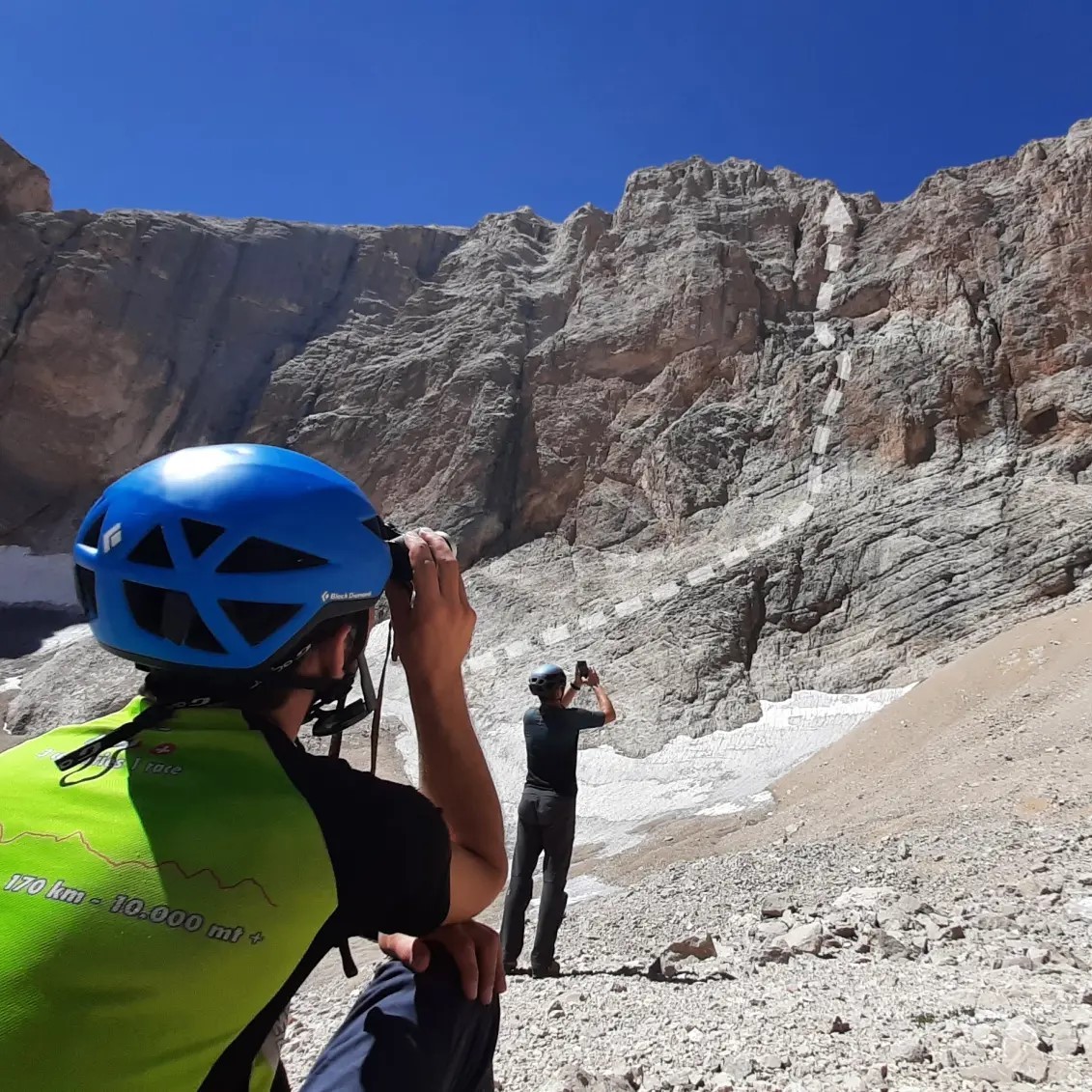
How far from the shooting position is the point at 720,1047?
326 centimetres

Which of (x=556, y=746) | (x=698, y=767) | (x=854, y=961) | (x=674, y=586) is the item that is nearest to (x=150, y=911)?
(x=854, y=961)

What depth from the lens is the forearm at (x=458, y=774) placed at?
5.74 ft

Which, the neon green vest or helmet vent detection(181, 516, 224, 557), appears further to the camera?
helmet vent detection(181, 516, 224, 557)

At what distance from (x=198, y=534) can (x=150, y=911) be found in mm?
786

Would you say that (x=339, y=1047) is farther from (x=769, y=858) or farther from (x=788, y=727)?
(x=788, y=727)

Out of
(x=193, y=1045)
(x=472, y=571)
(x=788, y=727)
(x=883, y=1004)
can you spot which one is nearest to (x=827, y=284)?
(x=472, y=571)

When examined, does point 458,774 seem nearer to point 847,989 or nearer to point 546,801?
point 847,989

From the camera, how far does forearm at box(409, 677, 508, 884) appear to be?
1.75 metres

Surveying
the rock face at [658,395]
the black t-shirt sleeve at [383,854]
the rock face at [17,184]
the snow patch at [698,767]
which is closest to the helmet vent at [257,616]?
the black t-shirt sleeve at [383,854]

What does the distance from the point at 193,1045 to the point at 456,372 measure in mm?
36839

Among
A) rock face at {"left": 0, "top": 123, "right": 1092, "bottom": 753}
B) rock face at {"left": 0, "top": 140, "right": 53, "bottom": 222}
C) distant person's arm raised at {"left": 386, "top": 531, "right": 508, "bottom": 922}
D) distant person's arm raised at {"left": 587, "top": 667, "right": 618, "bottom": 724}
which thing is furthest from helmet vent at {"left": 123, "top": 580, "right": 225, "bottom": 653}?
rock face at {"left": 0, "top": 140, "right": 53, "bottom": 222}

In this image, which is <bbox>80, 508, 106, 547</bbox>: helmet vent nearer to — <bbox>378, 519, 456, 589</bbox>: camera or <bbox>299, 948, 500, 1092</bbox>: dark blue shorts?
<bbox>378, 519, 456, 589</bbox>: camera

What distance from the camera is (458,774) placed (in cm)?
182

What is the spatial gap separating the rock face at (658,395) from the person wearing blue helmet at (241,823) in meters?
18.1
